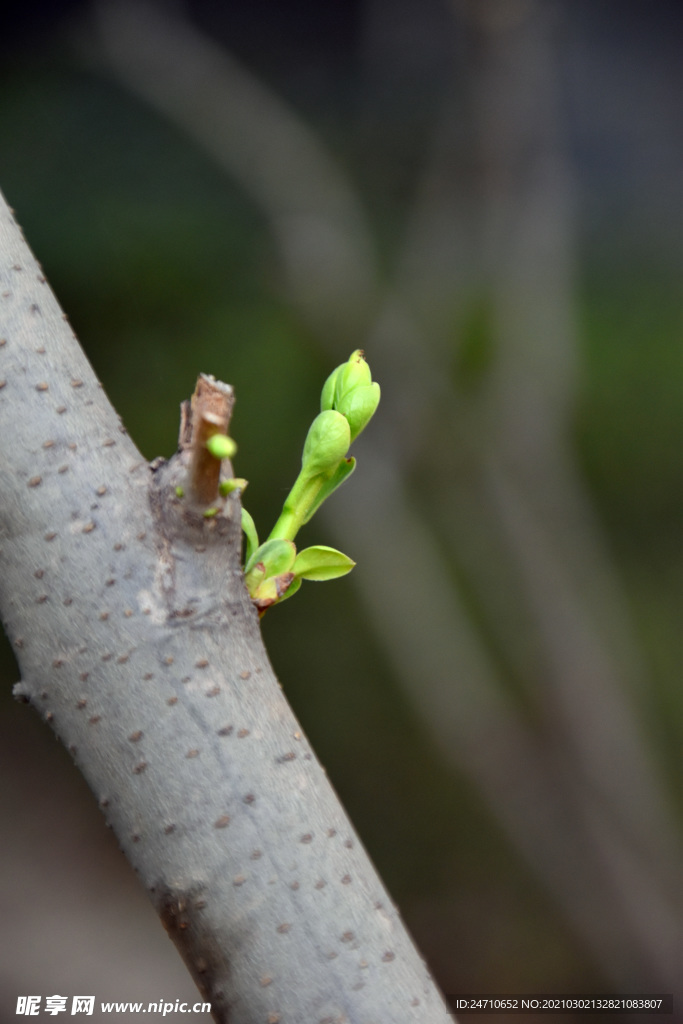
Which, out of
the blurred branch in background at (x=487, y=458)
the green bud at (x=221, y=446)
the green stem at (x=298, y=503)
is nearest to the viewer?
the green bud at (x=221, y=446)

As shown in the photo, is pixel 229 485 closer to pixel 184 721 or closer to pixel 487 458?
pixel 184 721

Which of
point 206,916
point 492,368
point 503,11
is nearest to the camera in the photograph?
point 206,916

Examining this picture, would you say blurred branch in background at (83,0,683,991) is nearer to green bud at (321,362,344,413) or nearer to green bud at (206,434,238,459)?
green bud at (321,362,344,413)

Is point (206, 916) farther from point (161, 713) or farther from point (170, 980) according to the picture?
point (170, 980)

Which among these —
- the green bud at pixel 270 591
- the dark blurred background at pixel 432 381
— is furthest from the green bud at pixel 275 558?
the dark blurred background at pixel 432 381

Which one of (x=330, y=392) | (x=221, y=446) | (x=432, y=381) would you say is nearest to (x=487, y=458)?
(x=432, y=381)

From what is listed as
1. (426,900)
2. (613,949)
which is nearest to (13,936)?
(426,900)

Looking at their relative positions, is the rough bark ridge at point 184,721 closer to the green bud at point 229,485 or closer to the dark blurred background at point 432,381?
the green bud at point 229,485
